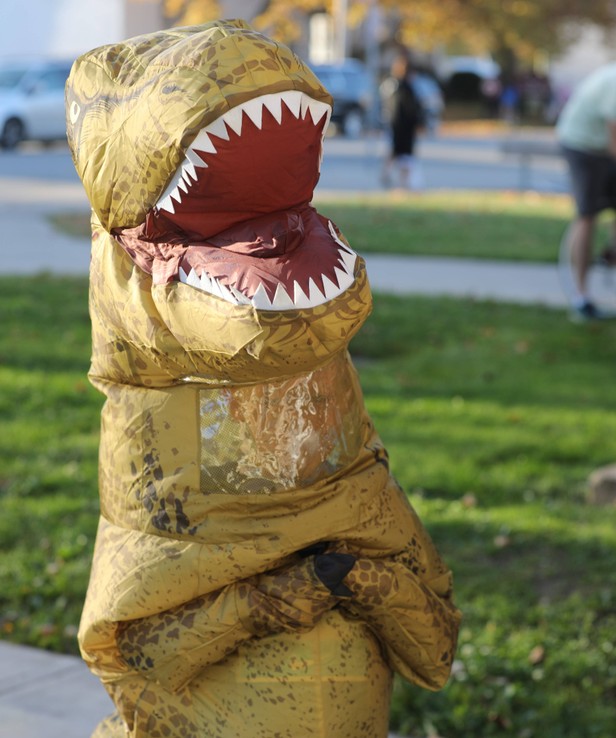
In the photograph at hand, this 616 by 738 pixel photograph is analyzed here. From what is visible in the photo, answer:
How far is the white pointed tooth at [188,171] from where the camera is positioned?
172 cm

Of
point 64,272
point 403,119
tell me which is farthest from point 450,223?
point 64,272

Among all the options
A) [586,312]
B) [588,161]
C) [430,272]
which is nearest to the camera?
[588,161]

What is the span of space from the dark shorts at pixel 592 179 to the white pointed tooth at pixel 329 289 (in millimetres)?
6200

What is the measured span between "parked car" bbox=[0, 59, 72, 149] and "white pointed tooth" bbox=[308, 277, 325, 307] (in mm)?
22808

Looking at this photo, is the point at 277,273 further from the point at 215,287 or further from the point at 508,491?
the point at 508,491

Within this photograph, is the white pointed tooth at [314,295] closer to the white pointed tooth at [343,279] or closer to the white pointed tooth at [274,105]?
the white pointed tooth at [343,279]

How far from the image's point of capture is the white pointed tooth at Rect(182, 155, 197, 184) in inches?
67.9

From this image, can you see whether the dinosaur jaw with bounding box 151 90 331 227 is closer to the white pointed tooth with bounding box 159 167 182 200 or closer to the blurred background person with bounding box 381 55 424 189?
the white pointed tooth with bounding box 159 167 182 200

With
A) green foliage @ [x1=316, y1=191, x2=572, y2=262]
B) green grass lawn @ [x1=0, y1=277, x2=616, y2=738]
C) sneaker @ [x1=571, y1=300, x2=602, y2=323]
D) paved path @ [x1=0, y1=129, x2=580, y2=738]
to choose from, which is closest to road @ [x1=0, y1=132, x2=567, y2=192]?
paved path @ [x1=0, y1=129, x2=580, y2=738]

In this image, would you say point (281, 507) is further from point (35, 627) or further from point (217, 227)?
point (35, 627)

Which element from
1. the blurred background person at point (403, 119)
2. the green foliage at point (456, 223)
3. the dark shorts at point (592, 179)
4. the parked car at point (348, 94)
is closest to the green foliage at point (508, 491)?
the dark shorts at point (592, 179)

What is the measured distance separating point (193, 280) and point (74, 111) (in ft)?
1.36

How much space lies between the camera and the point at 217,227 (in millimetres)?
1804

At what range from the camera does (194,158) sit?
1.71 m
